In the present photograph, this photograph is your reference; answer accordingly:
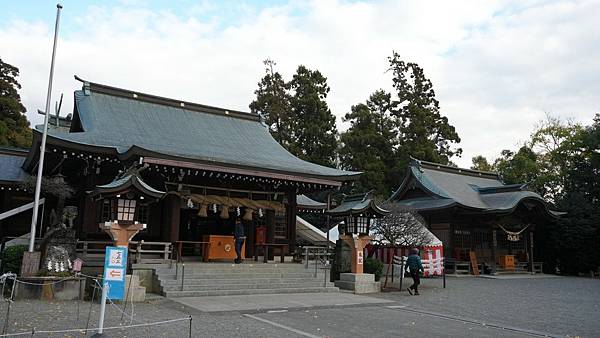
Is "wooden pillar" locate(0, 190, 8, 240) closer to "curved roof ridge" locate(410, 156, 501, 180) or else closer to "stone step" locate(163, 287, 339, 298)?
"stone step" locate(163, 287, 339, 298)

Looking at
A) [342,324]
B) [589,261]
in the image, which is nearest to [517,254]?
[589,261]

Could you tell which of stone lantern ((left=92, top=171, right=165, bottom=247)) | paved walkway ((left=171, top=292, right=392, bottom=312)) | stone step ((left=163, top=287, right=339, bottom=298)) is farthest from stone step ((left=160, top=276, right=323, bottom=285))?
stone lantern ((left=92, top=171, right=165, bottom=247))

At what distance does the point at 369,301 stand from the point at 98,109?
39.7ft

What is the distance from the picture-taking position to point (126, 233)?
459 inches

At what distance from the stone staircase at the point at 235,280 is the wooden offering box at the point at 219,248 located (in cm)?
123

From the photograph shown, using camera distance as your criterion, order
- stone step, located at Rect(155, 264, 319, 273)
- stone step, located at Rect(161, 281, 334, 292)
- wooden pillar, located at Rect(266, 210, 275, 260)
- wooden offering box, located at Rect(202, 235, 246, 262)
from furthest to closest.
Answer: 1. wooden pillar, located at Rect(266, 210, 275, 260)
2. wooden offering box, located at Rect(202, 235, 246, 262)
3. stone step, located at Rect(155, 264, 319, 273)
4. stone step, located at Rect(161, 281, 334, 292)

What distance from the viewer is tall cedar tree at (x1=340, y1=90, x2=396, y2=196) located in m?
36.6

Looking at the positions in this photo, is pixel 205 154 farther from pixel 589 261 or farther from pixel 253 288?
pixel 589 261

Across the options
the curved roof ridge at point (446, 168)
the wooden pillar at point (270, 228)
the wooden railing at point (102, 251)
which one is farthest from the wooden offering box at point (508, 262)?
the wooden railing at point (102, 251)

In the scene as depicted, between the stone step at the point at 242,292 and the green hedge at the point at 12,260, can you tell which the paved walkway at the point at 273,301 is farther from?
the green hedge at the point at 12,260

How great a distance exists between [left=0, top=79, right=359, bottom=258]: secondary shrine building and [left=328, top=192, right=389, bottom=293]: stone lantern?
71.6 inches

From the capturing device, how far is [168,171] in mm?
15047

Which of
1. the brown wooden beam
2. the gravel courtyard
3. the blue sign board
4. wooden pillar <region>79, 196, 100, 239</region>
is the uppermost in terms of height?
the brown wooden beam

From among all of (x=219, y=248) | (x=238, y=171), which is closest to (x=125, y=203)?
(x=238, y=171)
